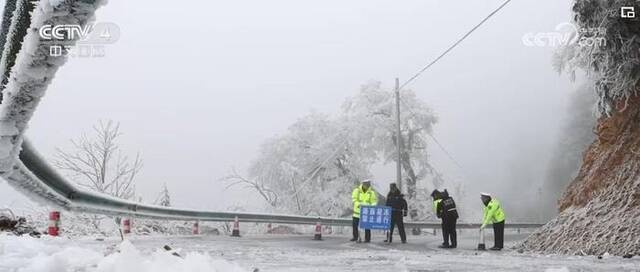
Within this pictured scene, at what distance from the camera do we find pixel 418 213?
42.8 metres

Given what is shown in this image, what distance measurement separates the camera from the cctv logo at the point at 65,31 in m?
1.49

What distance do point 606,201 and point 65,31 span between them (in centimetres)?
1313

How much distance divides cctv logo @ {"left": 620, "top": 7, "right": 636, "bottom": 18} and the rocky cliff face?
6.62 feet

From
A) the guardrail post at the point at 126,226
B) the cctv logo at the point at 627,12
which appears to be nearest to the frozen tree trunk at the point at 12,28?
the cctv logo at the point at 627,12

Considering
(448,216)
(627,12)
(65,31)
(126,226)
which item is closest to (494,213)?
(448,216)

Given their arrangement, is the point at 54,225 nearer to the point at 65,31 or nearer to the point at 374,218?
the point at 374,218

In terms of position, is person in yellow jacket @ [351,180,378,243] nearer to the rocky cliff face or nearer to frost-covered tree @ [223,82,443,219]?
the rocky cliff face

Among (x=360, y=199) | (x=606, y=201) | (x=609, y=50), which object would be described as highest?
(x=609, y=50)

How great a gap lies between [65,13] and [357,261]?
755 cm

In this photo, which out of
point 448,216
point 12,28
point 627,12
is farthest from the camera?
point 448,216

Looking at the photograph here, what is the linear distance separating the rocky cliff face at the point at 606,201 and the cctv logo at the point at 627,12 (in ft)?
6.62

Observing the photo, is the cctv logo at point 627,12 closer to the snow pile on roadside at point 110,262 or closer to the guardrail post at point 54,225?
the snow pile on roadside at point 110,262

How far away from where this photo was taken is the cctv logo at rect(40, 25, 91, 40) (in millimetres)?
→ 1488

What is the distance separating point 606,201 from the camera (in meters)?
12.8
